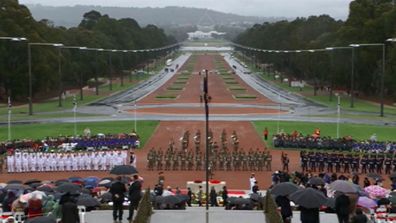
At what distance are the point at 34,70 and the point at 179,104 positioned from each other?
1761cm

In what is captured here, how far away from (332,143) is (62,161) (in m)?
18.6

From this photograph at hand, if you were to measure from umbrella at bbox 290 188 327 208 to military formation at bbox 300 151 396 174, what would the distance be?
18.1 meters

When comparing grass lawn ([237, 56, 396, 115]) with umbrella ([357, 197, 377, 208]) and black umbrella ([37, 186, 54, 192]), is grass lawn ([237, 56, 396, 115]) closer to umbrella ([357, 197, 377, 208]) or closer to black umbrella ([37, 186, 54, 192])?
umbrella ([357, 197, 377, 208])

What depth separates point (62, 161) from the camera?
3984 centimetres

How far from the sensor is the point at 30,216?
68.6ft

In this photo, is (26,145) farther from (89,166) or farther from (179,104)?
(179,104)

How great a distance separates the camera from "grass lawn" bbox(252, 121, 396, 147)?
53.3 m

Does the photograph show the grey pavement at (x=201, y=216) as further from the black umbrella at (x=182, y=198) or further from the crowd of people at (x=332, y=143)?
the crowd of people at (x=332, y=143)

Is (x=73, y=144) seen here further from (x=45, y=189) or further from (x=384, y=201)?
(x=384, y=201)

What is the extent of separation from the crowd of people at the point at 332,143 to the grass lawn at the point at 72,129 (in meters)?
10.8

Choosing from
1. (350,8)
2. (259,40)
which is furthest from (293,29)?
(350,8)

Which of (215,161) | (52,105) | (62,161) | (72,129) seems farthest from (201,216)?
(52,105)

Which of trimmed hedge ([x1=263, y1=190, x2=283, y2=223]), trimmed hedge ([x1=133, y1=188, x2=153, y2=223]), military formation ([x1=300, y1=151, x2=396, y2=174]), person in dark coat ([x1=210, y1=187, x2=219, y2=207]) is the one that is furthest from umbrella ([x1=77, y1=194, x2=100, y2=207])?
military formation ([x1=300, y1=151, x2=396, y2=174])

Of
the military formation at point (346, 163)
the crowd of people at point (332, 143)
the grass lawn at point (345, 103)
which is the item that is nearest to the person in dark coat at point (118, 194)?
the military formation at point (346, 163)
